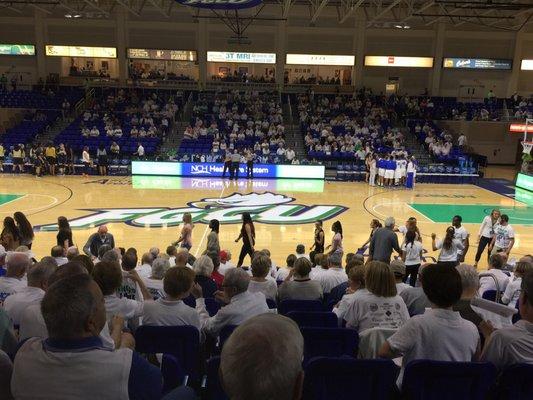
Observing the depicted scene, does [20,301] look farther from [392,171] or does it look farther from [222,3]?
[392,171]

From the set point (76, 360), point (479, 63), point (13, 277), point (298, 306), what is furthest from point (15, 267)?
point (479, 63)

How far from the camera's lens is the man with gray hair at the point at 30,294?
147 inches

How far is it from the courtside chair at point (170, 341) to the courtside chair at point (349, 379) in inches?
45.4

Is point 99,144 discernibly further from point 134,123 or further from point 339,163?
point 339,163

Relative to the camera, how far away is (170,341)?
11.6ft

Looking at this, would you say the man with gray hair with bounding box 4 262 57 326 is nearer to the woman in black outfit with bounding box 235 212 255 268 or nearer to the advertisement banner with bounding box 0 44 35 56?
the woman in black outfit with bounding box 235 212 255 268

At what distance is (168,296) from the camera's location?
12.6 feet

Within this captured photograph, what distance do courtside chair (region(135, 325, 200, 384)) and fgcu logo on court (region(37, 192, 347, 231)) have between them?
30.5 feet

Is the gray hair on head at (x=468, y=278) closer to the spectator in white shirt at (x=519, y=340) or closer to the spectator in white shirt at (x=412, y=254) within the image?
the spectator in white shirt at (x=519, y=340)

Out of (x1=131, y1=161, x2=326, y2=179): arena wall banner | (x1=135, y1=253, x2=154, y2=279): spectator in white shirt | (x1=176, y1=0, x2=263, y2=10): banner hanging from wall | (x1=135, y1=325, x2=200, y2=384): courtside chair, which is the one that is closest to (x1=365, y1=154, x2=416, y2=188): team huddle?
(x1=131, y1=161, x2=326, y2=179): arena wall banner

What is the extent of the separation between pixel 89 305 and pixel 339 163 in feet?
69.3

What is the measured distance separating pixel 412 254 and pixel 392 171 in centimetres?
1182

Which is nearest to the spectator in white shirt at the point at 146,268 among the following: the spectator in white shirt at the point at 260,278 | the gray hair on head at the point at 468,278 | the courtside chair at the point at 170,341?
the spectator in white shirt at the point at 260,278

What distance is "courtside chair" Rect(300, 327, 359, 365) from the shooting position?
3.47 meters
